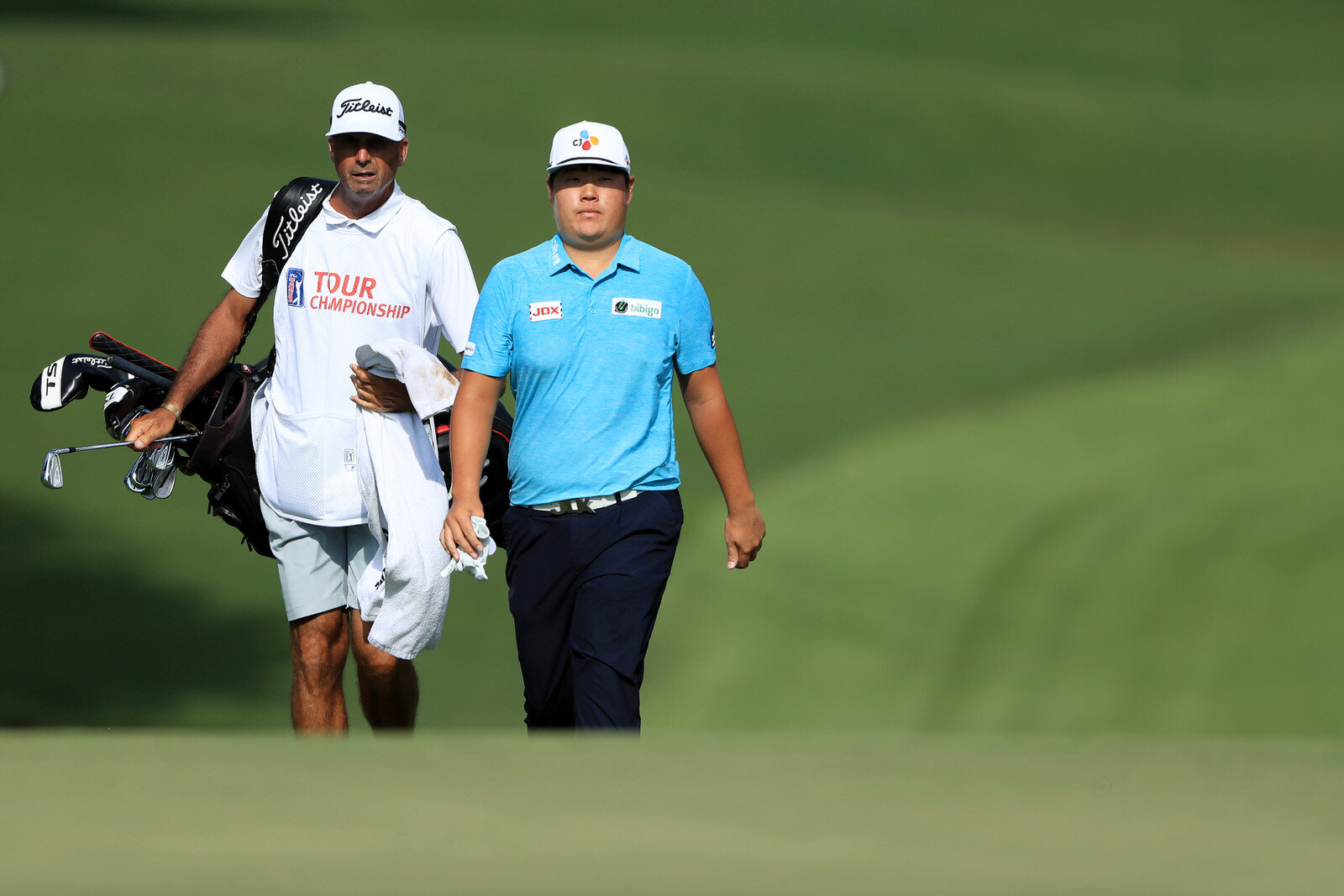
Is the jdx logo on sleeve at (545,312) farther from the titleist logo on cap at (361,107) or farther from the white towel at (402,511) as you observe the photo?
the titleist logo on cap at (361,107)

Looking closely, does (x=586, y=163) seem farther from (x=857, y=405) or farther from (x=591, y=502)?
(x=857, y=405)

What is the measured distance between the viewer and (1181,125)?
23859mm

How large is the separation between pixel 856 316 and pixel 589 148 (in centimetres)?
1064

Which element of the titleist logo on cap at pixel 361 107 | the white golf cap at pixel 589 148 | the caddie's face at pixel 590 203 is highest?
the titleist logo on cap at pixel 361 107

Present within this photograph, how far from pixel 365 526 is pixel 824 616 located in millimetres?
4466

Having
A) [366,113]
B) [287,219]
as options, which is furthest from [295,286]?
[366,113]

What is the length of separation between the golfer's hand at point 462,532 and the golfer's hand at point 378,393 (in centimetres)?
49

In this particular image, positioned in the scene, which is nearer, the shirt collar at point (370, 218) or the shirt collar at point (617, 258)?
the shirt collar at point (617, 258)

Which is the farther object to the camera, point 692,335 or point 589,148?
point 692,335

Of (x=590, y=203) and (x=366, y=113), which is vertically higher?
(x=366, y=113)

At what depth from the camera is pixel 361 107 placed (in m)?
5.51

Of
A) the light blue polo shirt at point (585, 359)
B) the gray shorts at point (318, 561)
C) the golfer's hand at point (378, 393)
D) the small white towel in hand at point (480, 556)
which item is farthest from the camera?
the gray shorts at point (318, 561)

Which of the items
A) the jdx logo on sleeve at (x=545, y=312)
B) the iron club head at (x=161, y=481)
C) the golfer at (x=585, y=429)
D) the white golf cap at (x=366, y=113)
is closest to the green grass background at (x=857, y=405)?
the golfer at (x=585, y=429)

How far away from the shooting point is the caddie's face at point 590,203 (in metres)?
5.21
